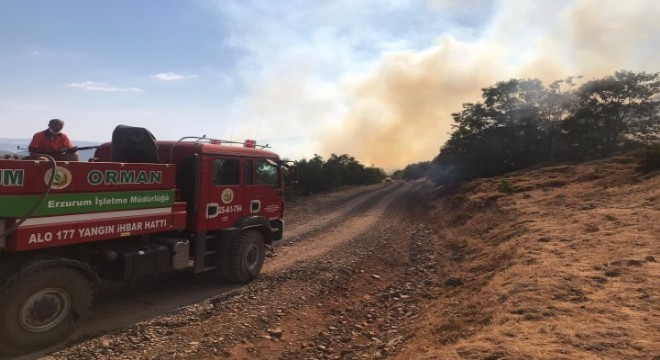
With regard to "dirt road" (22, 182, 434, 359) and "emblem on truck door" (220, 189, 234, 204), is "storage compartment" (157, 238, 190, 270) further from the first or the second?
"emblem on truck door" (220, 189, 234, 204)

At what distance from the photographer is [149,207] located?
6832 mm

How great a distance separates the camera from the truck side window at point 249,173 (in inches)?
352

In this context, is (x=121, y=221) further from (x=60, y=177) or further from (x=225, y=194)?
(x=225, y=194)

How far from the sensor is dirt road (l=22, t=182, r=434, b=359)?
5668mm

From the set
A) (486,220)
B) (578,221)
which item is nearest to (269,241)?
(578,221)

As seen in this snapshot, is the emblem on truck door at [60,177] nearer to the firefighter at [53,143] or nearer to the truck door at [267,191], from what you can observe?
the firefighter at [53,143]

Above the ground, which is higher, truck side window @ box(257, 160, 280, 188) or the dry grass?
truck side window @ box(257, 160, 280, 188)

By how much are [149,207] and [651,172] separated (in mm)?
16878

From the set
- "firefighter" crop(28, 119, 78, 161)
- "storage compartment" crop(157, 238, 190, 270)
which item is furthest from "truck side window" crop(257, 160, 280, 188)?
"firefighter" crop(28, 119, 78, 161)

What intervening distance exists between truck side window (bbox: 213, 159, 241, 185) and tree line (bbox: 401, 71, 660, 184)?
2551 centimetres

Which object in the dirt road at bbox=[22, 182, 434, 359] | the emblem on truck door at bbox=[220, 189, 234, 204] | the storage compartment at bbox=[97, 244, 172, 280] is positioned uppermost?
→ the emblem on truck door at bbox=[220, 189, 234, 204]

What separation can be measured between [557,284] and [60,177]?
698cm

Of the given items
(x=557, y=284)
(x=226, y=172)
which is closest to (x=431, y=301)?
(x=557, y=284)

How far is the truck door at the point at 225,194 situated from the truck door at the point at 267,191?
454 millimetres
